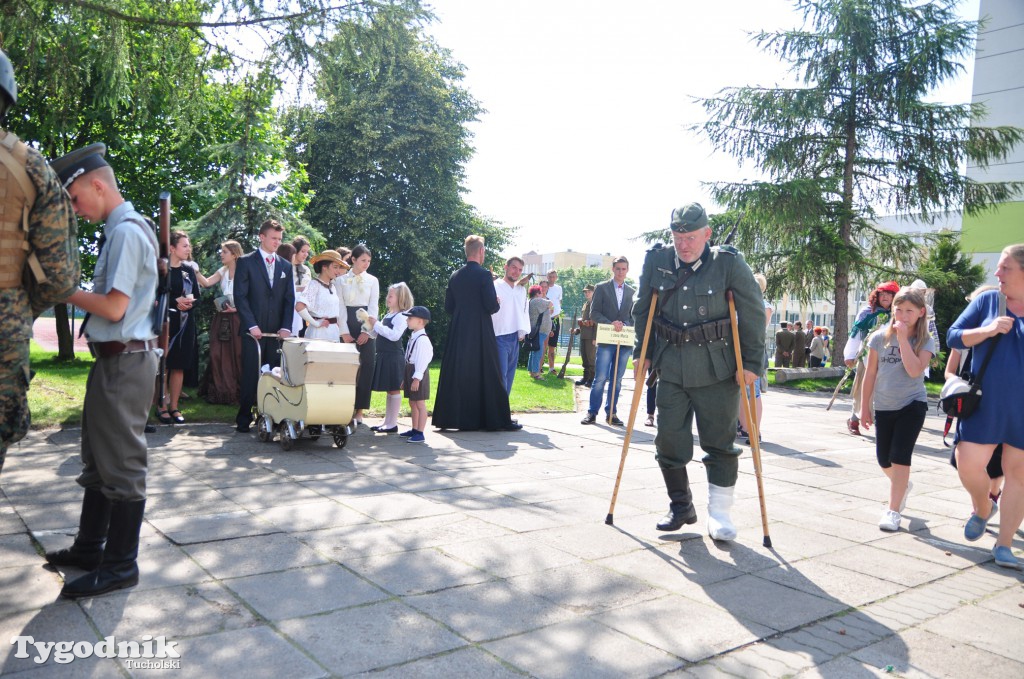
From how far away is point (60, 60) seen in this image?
8.44 m

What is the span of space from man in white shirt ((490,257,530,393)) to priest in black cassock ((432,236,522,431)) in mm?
714

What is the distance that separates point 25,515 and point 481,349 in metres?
5.51

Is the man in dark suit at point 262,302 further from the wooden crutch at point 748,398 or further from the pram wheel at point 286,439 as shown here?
the wooden crutch at point 748,398

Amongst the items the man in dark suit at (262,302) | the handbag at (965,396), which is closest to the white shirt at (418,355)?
the man in dark suit at (262,302)

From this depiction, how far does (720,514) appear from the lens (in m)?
5.21

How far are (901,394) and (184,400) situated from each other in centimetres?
855

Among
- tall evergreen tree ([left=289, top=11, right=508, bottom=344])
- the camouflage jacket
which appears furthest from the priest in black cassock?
tall evergreen tree ([left=289, top=11, right=508, bottom=344])

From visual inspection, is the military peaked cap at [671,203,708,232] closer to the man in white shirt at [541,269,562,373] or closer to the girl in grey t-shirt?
the girl in grey t-shirt

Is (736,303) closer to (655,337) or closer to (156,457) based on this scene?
(655,337)

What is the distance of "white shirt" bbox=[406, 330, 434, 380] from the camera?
334 inches

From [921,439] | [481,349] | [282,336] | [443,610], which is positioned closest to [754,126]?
[921,439]

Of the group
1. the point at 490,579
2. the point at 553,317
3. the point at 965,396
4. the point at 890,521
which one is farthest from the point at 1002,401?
the point at 553,317

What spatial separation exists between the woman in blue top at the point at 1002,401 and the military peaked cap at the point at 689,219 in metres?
1.81

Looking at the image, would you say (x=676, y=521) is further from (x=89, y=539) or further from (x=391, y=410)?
(x=391, y=410)
